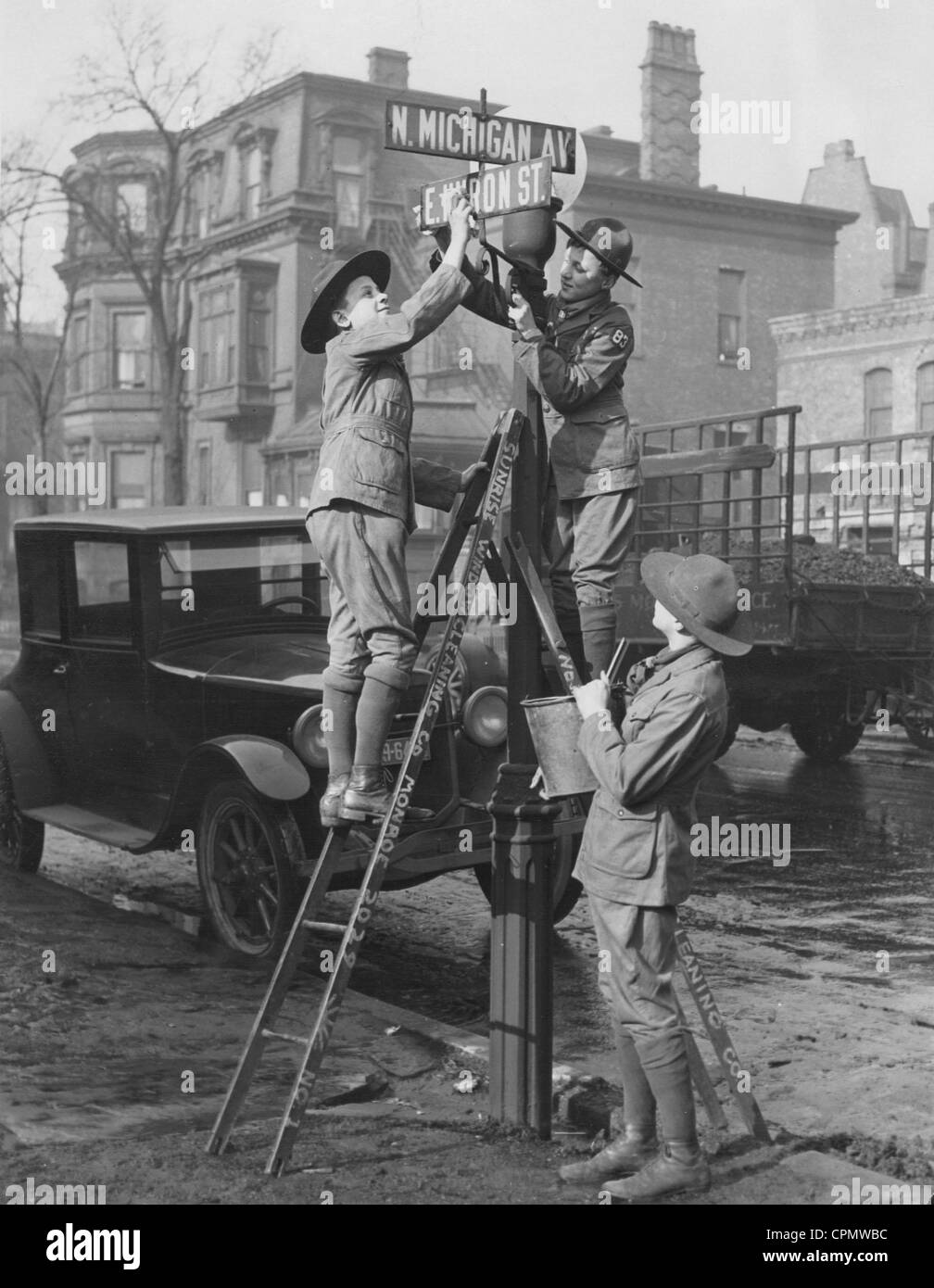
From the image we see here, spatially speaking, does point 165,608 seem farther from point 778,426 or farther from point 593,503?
point 778,426

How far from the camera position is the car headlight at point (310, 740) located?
6.86m

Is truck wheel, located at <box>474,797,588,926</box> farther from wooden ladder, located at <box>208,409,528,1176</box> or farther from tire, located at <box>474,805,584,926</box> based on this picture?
A: wooden ladder, located at <box>208,409,528,1176</box>

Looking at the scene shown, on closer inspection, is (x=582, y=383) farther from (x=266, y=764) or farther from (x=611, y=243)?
(x=266, y=764)

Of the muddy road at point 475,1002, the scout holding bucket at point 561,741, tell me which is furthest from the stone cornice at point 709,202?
the scout holding bucket at point 561,741

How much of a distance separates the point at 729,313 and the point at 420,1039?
108 ft

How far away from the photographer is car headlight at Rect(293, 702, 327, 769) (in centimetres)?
686

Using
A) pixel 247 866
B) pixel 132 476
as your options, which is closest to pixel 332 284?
pixel 247 866

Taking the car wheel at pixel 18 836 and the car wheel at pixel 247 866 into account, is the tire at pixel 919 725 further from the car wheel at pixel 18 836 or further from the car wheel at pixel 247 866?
the car wheel at pixel 247 866

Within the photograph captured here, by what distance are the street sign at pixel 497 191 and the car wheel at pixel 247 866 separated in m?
3.03

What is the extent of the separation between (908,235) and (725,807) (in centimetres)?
4554

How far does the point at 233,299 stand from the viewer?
3903cm

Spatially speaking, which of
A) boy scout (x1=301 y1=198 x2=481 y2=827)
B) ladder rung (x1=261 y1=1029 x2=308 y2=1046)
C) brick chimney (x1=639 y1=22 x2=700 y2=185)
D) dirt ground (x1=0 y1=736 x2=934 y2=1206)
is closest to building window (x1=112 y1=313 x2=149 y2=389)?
brick chimney (x1=639 y1=22 x2=700 y2=185)

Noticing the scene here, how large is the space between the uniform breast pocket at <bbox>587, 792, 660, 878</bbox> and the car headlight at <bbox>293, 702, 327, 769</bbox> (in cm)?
289

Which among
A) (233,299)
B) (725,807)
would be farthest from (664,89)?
(725,807)
